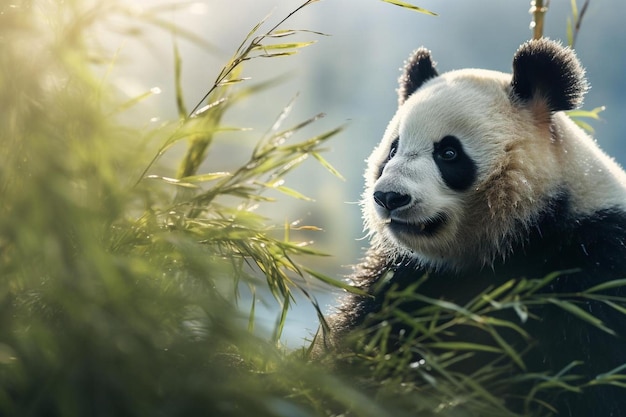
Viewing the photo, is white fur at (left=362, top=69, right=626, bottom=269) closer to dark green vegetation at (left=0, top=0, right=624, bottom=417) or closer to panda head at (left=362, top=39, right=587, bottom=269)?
panda head at (left=362, top=39, right=587, bottom=269)

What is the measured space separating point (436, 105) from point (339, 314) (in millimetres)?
892

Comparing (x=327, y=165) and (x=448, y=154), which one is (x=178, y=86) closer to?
(x=327, y=165)

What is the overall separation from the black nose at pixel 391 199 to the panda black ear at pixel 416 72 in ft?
2.93

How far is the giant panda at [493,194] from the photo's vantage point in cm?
256

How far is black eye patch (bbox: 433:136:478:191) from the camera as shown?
2.83 meters

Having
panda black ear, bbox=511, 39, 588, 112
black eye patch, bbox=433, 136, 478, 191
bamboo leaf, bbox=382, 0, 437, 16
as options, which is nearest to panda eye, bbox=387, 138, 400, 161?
black eye patch, bbox=433, 136, 478, 191

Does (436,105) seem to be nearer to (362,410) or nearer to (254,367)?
(254,367)

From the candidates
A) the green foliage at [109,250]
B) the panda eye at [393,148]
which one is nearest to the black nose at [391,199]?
the panda eye at [393,148]

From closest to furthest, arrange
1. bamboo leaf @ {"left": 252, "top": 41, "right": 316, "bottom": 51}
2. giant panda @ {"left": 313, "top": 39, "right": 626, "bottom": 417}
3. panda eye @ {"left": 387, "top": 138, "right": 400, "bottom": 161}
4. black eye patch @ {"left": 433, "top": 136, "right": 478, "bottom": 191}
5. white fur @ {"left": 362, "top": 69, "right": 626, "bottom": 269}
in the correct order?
bamboo leaf @ {"left": 252, "top": 41, "right": 316, "bottom": 51}
giant panda @ {"left": 313, "top": 39, "right": 626, "bottom": 417}
white fur @ {"left": 362, "top": 69, "right": 626, "bottom": 269}
black eye patch @ {"left": 433, "top": 136, "right": 478, "bottom": 191}
panda eye @ {"left": 387, "top": 138, "right": 400, "bottom": 161}

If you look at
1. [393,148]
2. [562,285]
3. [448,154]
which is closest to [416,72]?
[393,148]

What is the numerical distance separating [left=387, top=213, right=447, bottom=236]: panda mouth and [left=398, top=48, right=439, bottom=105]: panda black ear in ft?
2.72

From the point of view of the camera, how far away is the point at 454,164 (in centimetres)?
286

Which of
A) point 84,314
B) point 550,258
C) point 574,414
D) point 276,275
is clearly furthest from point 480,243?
point 84,314

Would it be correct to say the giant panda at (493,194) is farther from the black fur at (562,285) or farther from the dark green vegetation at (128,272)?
the dark green vegetation at (128,272)
